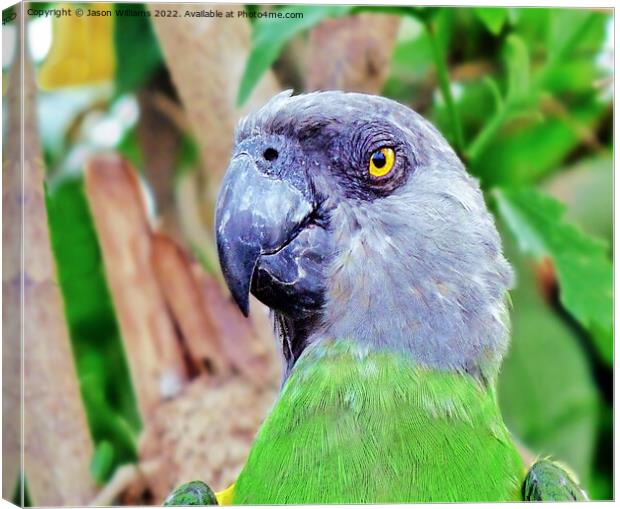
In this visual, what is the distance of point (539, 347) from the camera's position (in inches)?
102

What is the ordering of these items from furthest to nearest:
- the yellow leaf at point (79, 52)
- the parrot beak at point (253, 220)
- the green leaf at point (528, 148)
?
the green leaf at point (528, 148), the yellow leaf at point (79, 52), the parrot beak at point (253, 220)

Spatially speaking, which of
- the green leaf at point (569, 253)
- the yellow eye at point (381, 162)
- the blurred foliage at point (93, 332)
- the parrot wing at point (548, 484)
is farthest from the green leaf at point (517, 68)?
the blurred foliage at point (93, 332)

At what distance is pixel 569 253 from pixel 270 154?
1.03 metres

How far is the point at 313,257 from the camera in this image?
5.78ft

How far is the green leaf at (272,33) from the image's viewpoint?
2.33 metres

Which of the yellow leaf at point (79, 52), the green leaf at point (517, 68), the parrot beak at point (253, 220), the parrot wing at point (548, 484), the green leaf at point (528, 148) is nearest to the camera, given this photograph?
the parrot beak at point (253, 220)

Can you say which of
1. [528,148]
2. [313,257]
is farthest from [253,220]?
[528,148]

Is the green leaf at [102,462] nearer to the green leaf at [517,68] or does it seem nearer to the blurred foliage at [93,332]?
the blurred foliage at [93,332]

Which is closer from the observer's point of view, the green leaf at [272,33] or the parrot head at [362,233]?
the parrot head at [362,233]

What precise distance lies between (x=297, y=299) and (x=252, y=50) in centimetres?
83

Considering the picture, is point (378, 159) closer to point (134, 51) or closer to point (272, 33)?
point (272, 33)

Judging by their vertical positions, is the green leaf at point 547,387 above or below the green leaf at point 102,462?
below

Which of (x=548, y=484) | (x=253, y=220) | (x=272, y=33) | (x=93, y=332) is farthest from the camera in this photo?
(x=93, y=332)

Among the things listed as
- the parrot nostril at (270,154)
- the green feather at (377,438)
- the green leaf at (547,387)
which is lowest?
the green leaf at (547,387)
